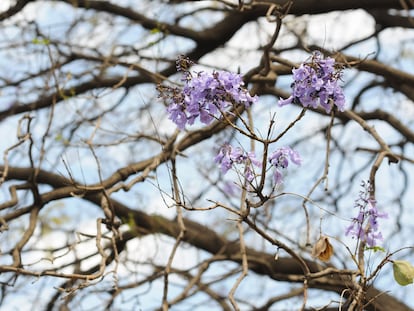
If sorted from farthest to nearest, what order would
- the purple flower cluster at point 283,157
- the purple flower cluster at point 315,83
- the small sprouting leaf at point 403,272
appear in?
the small sprouting leaf at point 403,272, the purple flower cluster at point 283,157, the purple flower cluster at point 315,83

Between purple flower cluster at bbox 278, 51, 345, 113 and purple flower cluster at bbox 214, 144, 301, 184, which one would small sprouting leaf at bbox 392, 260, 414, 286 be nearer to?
purple flower cluster at bbox 214, 144, 301, 184

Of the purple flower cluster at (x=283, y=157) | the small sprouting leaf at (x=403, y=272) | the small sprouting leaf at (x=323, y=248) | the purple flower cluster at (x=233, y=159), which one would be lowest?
the small sprouting leaf at (x=403, y=272)

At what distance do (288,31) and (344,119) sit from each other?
770 mm

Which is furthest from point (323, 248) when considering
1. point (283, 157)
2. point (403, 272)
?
point (283, 157)

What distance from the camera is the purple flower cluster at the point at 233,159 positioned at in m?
2.69

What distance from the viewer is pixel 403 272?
2934 millimetres

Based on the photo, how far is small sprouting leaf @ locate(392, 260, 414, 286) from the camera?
2.92 meters

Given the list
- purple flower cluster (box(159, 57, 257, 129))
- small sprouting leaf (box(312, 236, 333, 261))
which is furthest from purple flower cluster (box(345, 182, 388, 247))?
purple flower cluster (box(159, 57, 257, 129))

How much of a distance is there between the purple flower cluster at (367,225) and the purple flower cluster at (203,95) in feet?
3.12

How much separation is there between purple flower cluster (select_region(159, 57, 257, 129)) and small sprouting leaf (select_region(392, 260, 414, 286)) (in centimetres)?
92

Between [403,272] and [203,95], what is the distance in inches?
42.3

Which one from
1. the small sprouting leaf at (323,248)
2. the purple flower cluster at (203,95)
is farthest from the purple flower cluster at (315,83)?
the small sprouting leaf at (323,248)

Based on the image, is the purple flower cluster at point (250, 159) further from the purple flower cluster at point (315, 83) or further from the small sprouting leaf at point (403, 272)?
the small sprouting leaf at point (403, 272)

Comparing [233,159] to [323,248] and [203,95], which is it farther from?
[323,248]
